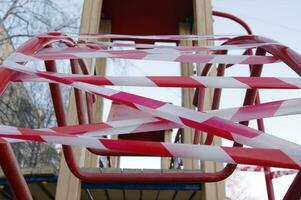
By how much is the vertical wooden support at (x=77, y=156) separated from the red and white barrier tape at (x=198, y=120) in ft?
3.65

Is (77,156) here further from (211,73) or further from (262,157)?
(262,157)

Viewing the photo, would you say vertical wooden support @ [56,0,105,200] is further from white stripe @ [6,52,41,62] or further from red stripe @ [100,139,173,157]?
red stripe @ [100,139,173,157]

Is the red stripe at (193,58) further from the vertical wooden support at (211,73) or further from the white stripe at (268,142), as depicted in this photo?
the vertical wooden support at (211,73)

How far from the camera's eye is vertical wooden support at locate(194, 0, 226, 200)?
5.98ft

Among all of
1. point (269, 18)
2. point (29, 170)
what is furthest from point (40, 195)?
point (269, 18)

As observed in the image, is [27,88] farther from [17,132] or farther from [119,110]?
[17,132]

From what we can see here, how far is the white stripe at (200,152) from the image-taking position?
0.62 metres

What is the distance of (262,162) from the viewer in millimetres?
605

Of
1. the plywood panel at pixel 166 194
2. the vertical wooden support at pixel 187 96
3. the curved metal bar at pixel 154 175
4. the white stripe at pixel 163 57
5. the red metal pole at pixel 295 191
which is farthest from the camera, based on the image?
the vertical wooden support at pixel 187 96

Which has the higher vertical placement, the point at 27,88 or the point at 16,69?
the point at 27,88

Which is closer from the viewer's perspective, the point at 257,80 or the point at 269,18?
the point at 257,80

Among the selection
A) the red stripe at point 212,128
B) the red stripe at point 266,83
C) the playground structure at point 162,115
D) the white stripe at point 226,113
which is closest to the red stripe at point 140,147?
the playground structure at point 162,115

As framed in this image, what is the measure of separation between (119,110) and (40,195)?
3.26ft

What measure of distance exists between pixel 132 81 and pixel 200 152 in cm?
32
